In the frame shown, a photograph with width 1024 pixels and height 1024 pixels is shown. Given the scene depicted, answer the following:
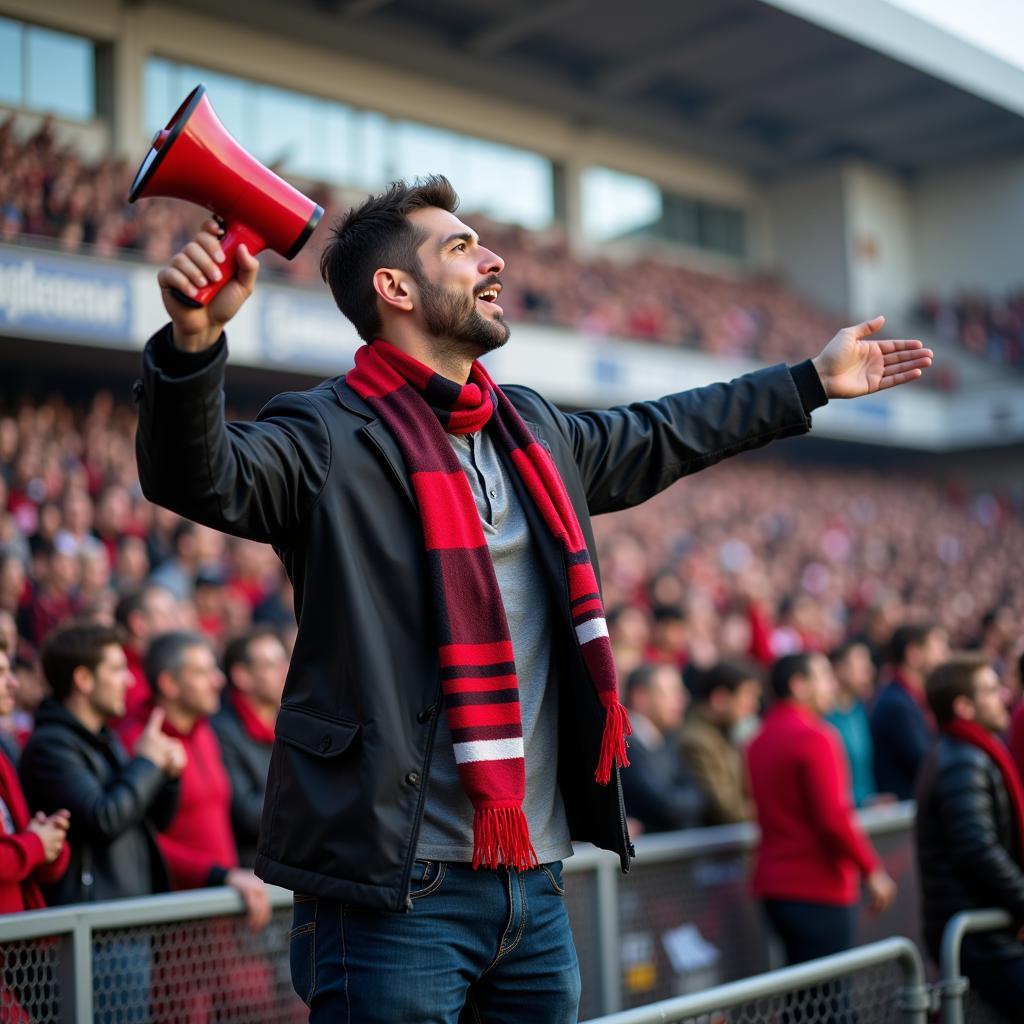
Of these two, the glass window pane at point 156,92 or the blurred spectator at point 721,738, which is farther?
the glass window pane at point 156,92

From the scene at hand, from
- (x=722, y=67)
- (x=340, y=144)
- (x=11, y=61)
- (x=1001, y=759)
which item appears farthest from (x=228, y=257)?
(x=722, y=67)

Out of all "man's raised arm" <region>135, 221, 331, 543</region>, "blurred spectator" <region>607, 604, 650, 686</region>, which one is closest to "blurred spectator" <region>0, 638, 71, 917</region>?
"man's raised arm" <region>135, 221, 331, 543</region>

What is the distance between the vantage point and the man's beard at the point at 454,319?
2.31m

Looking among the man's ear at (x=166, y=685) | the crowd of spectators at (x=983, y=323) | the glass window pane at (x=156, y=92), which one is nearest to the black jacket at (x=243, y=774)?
the man's ear at (x=166, y=685)

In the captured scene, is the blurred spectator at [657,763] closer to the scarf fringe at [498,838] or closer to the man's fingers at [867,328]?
the man's fingers at [867,328]

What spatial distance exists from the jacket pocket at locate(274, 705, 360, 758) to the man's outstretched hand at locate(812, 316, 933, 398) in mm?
1215

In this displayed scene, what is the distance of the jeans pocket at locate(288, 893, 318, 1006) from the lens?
2.05 meters

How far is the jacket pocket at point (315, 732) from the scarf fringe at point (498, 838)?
0.24 m

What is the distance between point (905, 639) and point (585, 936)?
2834 mm

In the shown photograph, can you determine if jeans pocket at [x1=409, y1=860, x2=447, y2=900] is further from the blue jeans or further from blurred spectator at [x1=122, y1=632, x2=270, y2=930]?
blurred spectator at [x1=122, y1=632, x2=270, y2=930]

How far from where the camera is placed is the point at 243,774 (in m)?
4.69

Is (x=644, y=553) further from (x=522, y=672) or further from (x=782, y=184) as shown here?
(x=782, y=184)

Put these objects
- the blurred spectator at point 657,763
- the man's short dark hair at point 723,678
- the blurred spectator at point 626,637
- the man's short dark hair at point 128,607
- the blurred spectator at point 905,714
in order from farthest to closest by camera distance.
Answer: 1. the blurred spectator at point 626,637
2. the blurred spectator at point 905,714
3. the man's short dark hair at point 723,678
4. the man's short dark hair at point 128,607
5. the blurred spectator at point 657,763

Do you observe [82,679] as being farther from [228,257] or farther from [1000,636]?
[1000,636]
